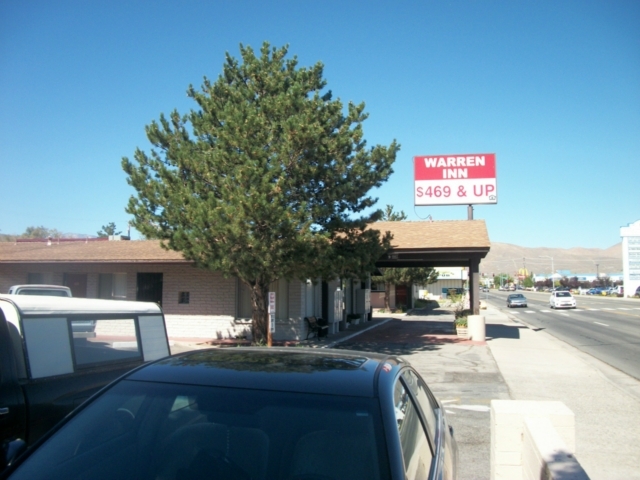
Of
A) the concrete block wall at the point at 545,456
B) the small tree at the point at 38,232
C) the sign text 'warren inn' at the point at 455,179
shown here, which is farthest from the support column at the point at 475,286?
the small tree at the point at 38,232

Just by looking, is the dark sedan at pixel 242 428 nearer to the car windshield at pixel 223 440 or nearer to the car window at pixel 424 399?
the car windshield at pixel 223 440

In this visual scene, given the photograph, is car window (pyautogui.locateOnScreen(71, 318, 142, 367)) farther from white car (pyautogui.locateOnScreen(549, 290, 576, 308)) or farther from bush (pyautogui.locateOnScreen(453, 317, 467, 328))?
white car (pyautogui.locateOnScreen(549, 290, 576, 308))

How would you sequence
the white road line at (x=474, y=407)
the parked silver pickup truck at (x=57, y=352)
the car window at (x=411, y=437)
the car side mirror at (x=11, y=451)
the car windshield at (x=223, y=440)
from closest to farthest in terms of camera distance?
the car windshield at (x=223, y=440) < the car window at (x=411, y=437) < the car side mirror at (x=11, y=451) < the parked silver pickup truck at (x=57, y=352) < the white road line at (x=474, y=407)

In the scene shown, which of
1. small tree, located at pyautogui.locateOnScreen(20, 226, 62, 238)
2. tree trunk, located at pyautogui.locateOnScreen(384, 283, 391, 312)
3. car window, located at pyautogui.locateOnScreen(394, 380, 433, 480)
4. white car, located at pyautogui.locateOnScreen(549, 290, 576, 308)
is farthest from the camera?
small tree, located at pyautogui.locateOnScreen(20, 226, 62, 238)

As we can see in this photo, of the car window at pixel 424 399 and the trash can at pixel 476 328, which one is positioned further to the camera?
the trash can at pixel 476 328

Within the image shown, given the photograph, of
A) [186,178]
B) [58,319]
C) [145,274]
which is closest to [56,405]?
[58,319]

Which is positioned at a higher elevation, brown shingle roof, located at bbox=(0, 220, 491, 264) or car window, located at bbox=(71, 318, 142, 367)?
brown shingle roof, located at bbox=(0, 220, 491, 264)

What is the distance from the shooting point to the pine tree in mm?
13062

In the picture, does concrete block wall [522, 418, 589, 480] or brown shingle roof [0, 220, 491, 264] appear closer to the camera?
concrete block wall [522, 418, 589, 480]

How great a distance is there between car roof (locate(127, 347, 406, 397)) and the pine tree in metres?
9.22

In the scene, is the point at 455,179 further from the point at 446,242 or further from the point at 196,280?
the point at 196,280

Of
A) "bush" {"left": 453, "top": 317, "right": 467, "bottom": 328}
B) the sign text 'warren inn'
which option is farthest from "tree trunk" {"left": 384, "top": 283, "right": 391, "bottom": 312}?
"bush" {"left": 453, "top": 317, "right": 467, "bottom": 328}

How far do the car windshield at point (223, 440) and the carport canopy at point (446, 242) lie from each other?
16216mm

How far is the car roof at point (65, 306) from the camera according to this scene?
187 inches
